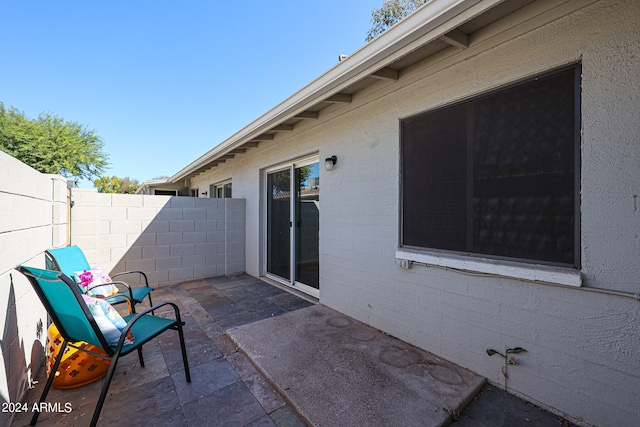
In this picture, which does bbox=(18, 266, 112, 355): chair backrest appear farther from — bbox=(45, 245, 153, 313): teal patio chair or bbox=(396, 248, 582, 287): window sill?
bbox=(396, 248, 582, 287): window sill

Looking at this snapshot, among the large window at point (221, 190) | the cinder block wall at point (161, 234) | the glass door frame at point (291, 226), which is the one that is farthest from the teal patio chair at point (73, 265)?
the large window at point (221, 190)

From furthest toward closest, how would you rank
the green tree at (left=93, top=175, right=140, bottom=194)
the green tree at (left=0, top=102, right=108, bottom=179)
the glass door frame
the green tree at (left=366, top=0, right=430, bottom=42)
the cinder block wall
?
the green tree at (left=93, top=175, right=140, bottom=194), the green tree at (left=0, top=102, right=108, bottom=179), the green tree at (left=366, top=0, right=430, bottom=42), the cinder block wall, the glass door frame

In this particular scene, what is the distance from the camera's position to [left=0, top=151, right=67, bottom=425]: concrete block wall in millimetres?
1622

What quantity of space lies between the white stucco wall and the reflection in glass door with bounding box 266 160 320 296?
1112 mm

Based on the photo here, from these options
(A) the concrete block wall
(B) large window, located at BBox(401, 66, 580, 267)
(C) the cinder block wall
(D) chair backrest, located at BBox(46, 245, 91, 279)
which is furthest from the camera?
(C) the cinder block wall

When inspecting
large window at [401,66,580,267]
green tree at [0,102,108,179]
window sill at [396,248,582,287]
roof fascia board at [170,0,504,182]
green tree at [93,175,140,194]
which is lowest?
window sill at [396,248,582,287]

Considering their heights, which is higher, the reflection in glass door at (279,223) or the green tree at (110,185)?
the green tree at (110,185)

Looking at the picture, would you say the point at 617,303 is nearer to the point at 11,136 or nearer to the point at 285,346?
the point at 285,346

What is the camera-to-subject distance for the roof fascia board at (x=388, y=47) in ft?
5.41

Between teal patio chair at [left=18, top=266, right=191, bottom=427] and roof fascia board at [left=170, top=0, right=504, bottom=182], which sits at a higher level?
roof fascia board at [left=170, top=0, right=504, bottom=182]

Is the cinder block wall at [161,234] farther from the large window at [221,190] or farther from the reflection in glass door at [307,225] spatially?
the reflection in glass door at [307,225]

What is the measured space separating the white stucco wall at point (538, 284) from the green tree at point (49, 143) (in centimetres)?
1574

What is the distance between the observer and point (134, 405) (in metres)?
1.86

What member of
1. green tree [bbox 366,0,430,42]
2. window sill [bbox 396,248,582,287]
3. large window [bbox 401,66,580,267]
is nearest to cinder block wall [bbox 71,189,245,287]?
window sill [bbox 396,248,582,287]
